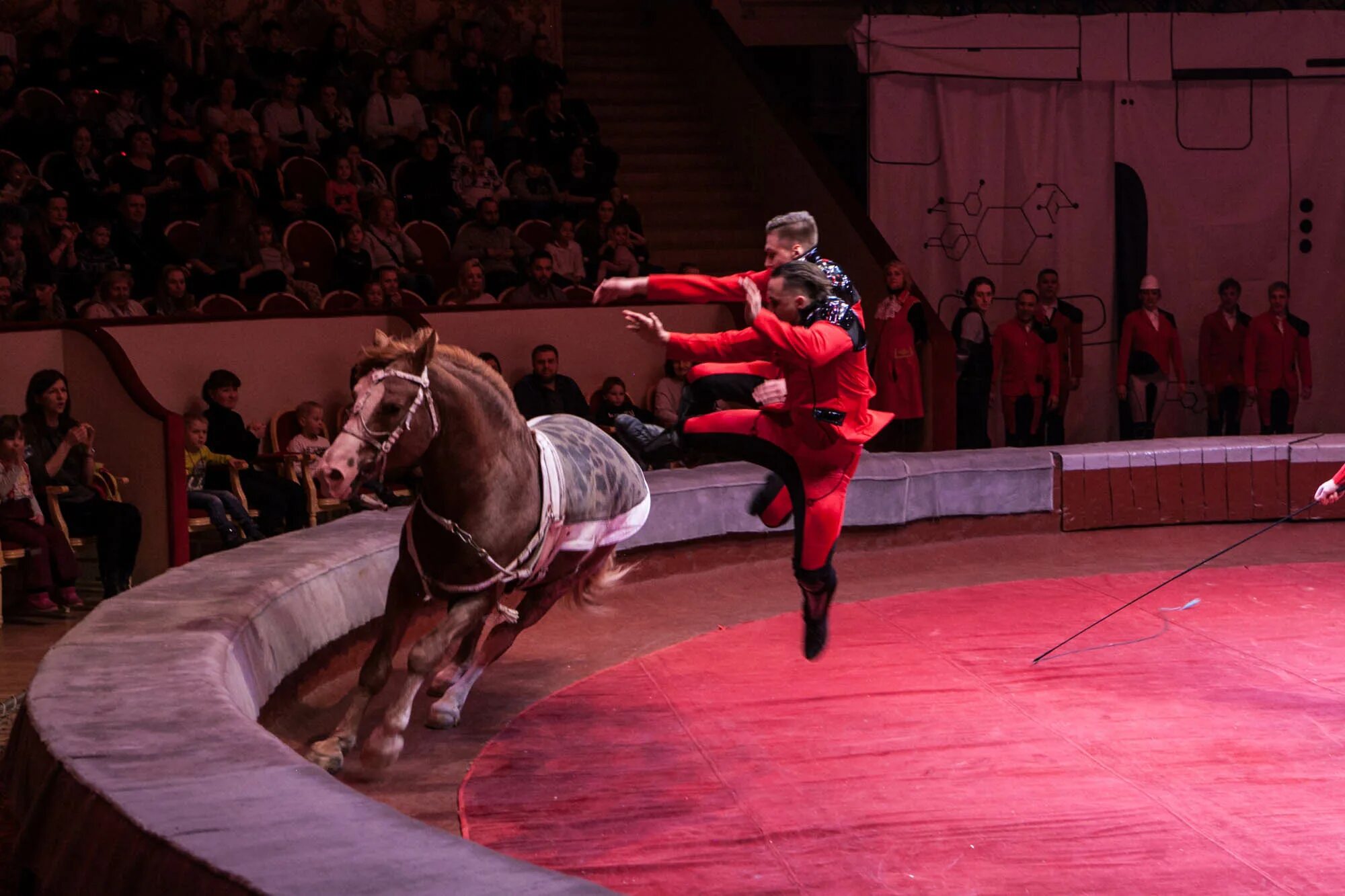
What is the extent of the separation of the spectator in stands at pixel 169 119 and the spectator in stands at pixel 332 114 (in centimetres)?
107

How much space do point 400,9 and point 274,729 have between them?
1054 cm

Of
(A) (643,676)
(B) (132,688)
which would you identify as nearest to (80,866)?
(B) (132,688)

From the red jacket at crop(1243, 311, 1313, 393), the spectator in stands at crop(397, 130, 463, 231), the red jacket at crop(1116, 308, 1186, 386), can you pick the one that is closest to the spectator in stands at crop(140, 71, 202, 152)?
the spectator in stands at crop(397, 130, 463, 231)

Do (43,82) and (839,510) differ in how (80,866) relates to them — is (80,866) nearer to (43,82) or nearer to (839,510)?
(839,510)

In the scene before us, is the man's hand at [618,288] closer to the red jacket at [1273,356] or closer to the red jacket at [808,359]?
the red jacket at [808,359]

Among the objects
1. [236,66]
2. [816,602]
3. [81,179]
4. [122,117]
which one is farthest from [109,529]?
[236,66]

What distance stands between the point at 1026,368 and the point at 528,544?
7275 millimetres

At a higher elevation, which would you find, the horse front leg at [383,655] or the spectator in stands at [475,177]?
Answer: the spectator in stands at [475,177]

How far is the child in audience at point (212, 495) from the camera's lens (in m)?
8.08

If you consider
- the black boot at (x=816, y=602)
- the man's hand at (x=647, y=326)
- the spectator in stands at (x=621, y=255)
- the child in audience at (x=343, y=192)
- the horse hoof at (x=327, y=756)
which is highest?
the child in audience at (x=343, y=192)

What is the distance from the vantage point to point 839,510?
5.97 metres

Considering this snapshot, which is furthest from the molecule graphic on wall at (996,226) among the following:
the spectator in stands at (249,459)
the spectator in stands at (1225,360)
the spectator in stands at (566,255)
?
the spectator in stands at (249,459)

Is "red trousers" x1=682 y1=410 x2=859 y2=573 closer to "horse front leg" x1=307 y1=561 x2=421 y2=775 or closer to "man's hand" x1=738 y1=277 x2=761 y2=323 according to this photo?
"man's hand" x1=738 y1=277 x2=761 y2=323

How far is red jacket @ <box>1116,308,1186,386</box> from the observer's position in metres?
12.6
